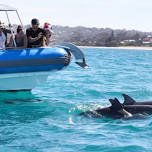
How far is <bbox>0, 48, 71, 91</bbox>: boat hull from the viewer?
12695 mm

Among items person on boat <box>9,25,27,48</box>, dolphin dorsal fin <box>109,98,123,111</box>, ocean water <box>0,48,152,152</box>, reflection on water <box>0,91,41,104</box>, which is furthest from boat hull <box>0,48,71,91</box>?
dolphin dorsal fin <box>109,98,123,111</box>

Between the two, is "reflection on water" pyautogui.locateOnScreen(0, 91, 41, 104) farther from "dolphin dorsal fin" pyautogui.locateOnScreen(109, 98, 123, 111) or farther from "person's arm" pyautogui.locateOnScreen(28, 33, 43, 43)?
"dolphin dorsal fin" pyautogui.locateOnScreen(109, 98, 123, 111)

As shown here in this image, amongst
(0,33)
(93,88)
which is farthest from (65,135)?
(93,88)

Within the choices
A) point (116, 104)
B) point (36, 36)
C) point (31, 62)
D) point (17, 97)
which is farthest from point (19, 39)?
point (116, 104)

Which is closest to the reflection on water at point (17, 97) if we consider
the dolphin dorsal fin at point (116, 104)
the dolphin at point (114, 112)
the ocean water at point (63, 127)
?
the ocean water at point (63, 127)

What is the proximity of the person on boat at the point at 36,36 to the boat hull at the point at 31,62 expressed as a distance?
1.22ft

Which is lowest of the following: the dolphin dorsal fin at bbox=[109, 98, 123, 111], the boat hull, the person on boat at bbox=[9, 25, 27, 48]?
the dolphin dorsal fin at bbox=[109, 98, 123, 111]

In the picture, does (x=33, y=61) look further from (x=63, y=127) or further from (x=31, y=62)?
(x=63, y=127)

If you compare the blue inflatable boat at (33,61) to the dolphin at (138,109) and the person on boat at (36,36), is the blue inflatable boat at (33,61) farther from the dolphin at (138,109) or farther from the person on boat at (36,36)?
the dolphin at (138,109)

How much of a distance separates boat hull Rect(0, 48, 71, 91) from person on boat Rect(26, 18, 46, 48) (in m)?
0.37

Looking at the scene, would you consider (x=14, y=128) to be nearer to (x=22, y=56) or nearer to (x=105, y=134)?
(x=105, y=134)

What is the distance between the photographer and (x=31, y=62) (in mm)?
12773

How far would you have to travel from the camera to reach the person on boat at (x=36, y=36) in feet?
42.1

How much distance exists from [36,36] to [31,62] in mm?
805
